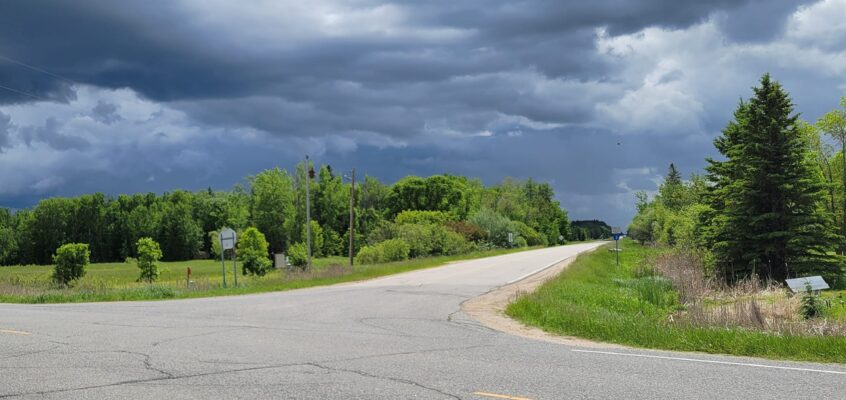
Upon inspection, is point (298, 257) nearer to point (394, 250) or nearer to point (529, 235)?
point (394, 250)

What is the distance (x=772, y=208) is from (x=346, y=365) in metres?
30.0

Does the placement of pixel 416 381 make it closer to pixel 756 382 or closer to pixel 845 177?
pixel 756 382

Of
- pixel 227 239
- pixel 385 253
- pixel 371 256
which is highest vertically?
pixel 227 239

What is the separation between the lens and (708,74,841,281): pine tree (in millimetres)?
32125

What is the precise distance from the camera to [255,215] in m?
112

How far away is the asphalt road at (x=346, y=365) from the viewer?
307 inches

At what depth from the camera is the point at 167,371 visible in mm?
9141

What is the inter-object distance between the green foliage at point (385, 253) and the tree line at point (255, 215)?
116 feet

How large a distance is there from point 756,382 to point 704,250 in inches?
1374

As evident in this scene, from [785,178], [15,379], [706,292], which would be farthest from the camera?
[785,178]

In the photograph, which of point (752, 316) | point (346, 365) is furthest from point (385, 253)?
point (346, 365)

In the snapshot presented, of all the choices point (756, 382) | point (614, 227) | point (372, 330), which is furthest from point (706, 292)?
point (614, 227)

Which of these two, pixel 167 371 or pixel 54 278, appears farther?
pixel 54 278

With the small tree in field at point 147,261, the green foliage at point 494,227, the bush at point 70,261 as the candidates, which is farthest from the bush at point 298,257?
the green foliage at point 494,227
